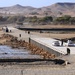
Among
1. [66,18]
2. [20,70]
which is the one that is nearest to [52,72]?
[20,70]

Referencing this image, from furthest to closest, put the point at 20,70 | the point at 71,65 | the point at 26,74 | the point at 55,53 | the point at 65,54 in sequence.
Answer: the point at 55,53
the point at 65,54
the point at 71,65
the point at 20,70
the point at 26,74

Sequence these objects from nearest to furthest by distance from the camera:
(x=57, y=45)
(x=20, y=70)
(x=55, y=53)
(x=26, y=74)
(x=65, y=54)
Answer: (x=26, y=74) → (x=20, y=70) → (x=65, y=54) → (x=55, y=53) → (x=57, y=45)

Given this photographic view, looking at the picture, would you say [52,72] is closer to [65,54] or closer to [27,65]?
[27,65]

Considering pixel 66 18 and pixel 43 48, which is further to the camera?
pixel 66 18

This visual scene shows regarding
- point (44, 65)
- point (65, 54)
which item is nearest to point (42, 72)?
point (44, 65)

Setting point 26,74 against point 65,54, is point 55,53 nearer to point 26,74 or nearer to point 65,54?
point 65,54

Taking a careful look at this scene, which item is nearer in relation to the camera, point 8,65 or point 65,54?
point 8,65

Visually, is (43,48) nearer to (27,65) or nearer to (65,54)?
(65,54)

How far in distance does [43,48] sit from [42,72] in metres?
19.5

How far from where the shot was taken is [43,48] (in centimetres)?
4397

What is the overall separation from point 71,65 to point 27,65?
3327mm

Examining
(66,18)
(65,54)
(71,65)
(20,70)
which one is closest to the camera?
(20,70)

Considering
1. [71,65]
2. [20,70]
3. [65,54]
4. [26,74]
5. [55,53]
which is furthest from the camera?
A: [55,53]

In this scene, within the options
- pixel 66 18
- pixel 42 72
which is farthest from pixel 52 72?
pixel 66 18
